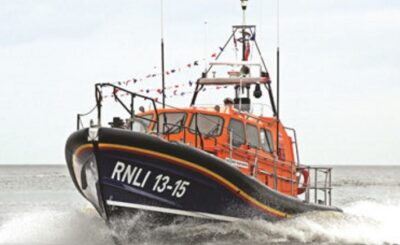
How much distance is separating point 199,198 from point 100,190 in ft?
5.29

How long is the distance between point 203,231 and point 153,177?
1.44m

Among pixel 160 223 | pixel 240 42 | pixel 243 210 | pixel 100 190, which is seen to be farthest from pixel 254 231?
pixel 240 42

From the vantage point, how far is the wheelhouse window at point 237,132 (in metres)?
16.4

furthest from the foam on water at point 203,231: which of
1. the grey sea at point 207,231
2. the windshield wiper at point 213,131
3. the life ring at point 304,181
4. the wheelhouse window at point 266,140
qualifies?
the windshield wiper at point 213,131

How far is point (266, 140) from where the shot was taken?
57.1 feet

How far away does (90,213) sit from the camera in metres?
16.9

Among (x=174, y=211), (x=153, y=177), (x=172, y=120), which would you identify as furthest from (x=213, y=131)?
(x=153, y=177)

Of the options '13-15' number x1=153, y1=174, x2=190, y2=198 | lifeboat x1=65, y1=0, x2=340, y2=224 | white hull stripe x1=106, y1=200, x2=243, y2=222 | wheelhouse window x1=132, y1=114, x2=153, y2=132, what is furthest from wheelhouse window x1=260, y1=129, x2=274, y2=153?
'13-15' number x1=153, y1=174, x2=190, y2=198

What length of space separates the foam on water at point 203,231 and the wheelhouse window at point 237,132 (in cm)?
148

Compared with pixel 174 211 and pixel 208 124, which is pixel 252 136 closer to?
pixel 208 124

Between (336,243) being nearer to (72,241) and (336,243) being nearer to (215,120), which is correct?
(215,120)

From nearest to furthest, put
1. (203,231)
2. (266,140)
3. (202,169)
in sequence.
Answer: (202,169), (203,231), (266,140)

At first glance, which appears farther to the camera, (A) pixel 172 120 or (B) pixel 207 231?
(A) pixel 172 120

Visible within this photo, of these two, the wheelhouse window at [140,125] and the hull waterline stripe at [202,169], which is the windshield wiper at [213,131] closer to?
the wheelhouse window at [140,125]
